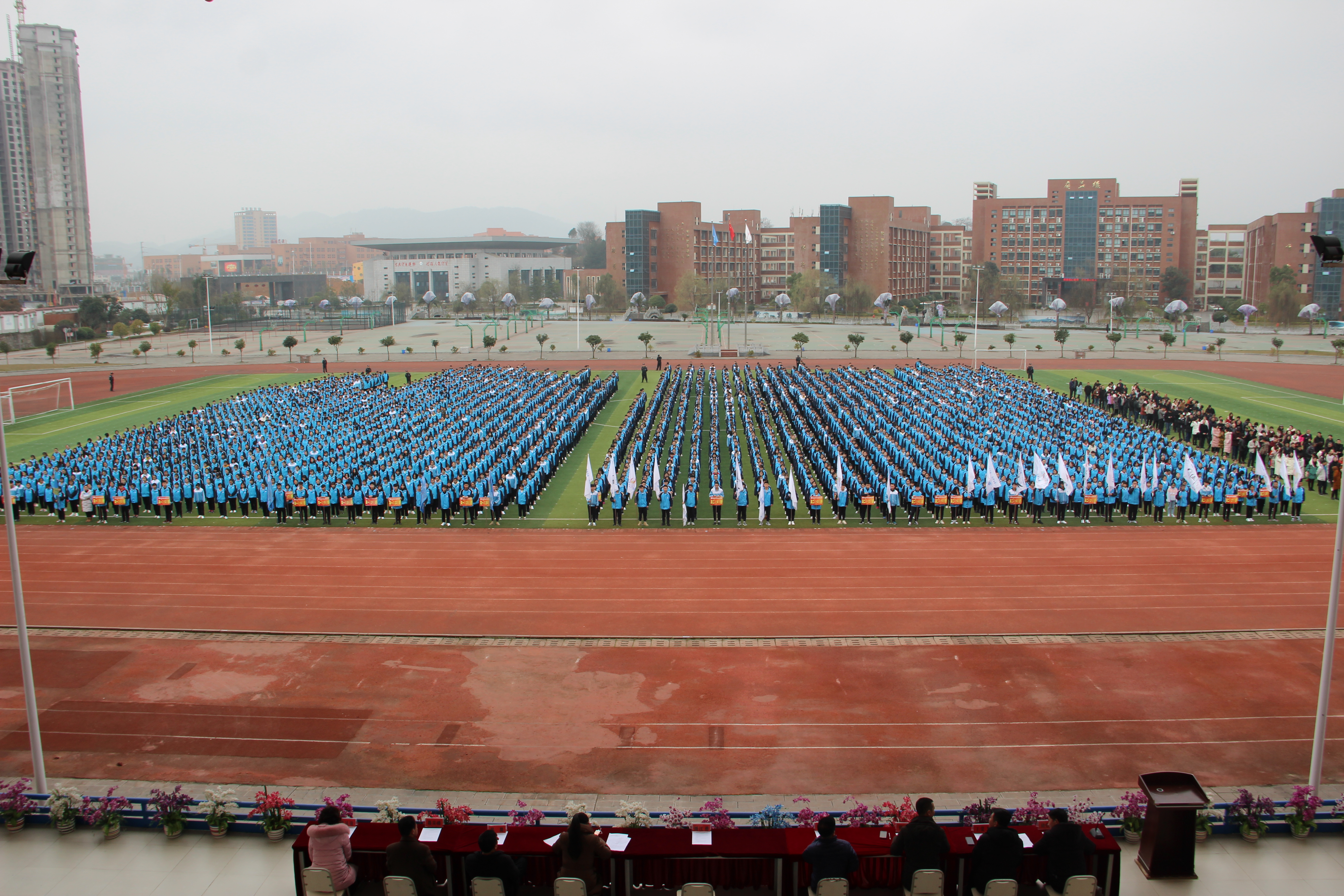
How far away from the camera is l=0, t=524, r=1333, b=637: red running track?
46.2 feet

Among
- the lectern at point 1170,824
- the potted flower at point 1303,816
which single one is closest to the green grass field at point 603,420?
the potted flower at point 1303,816

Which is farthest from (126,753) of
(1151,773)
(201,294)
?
(201,294)

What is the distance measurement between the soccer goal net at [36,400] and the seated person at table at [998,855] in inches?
1586

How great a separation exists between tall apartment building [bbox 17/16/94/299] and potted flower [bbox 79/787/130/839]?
125 meters

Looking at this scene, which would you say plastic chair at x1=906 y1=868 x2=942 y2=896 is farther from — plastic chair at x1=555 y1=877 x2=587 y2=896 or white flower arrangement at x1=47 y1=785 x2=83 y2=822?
white flower arrangement at x1=47 y1=785 x2=83 y2=822

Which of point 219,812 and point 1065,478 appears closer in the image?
point 219,812

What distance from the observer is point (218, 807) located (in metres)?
7.97

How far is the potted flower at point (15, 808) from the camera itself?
26.3 feet

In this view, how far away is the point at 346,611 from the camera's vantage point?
48.3ft

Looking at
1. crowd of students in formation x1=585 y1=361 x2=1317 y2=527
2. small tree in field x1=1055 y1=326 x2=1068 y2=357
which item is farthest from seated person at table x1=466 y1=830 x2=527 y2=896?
small tree in field x1=1055 y1=326 x2=1068 y2=357

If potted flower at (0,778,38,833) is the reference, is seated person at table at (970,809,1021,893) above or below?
above

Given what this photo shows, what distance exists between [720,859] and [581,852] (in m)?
1.10

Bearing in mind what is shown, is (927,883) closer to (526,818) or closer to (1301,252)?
(526,818)

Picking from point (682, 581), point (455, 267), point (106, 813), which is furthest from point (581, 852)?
point (455, 267)
